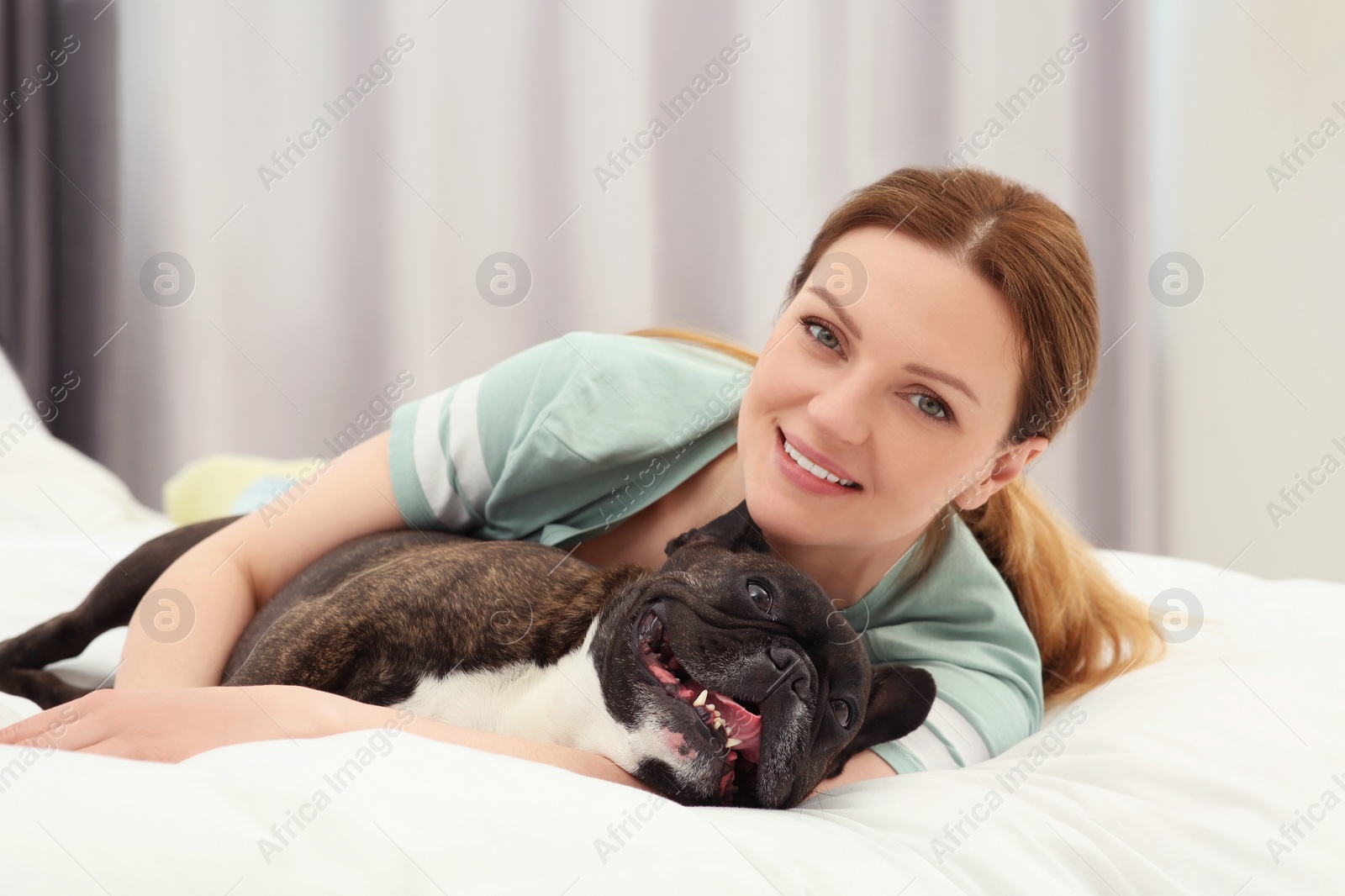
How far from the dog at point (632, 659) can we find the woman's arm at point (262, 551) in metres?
0.11

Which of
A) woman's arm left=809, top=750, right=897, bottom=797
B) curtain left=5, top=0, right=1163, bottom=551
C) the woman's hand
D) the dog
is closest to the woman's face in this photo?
the dog

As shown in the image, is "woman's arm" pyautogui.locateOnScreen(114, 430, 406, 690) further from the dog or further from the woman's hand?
the woman's hand

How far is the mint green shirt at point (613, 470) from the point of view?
2.15m

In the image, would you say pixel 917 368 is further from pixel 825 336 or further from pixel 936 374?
pixel 825 336

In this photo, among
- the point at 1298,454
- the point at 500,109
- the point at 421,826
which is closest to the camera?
the point at 421,826

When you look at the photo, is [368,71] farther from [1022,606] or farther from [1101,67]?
[1022,606]

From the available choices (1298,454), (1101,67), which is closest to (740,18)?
(1101,67)

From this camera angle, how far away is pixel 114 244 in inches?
229

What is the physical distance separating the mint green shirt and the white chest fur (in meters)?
0.46

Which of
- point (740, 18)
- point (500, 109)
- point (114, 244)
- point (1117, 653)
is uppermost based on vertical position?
point (740, 18)

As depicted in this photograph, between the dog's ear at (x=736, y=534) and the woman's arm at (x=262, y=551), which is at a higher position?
the dog's ear at (x=736, y=534)

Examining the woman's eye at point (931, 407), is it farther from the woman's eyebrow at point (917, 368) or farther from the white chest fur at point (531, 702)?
the white chest fur at point (531, 702)

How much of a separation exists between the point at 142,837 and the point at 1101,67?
194 inches

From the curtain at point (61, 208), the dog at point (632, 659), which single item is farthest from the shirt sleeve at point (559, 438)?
the curtain at point (61, 208)
